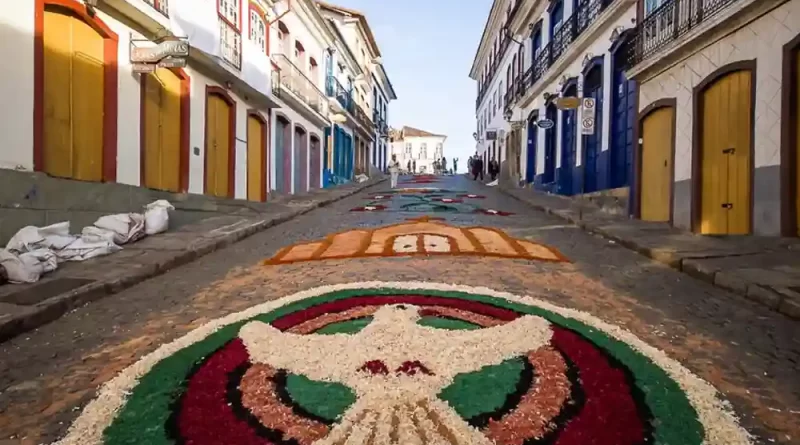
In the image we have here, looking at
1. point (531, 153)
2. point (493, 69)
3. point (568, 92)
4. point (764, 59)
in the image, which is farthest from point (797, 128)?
point (493, 69)

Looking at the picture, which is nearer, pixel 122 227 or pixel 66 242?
pixel 66 242

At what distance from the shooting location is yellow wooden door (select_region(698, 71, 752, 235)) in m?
8.61

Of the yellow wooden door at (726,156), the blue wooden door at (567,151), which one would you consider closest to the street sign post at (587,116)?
the yellow wooden door at (726,156)

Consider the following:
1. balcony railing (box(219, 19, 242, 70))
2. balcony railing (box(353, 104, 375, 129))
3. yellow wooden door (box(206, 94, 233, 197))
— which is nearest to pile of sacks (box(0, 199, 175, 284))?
yellow wooden door (box(206, 94, 233, 197))

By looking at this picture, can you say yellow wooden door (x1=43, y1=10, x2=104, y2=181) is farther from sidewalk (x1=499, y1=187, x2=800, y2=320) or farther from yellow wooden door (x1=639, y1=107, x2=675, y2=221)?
yellow wooden door (x1=639, y1=107, x2=675, y2=221)

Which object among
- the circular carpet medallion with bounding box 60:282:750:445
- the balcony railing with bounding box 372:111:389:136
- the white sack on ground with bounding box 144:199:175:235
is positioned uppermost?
the balcony railing with bounding box 372:111:389:136

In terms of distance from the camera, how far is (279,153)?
736 inches

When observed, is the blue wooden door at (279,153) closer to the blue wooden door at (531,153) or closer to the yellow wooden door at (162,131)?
the yellow wooden door at (162,131)

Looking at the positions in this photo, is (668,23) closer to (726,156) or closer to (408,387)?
(726,156)

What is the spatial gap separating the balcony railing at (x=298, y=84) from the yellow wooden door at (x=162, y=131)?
650 cm

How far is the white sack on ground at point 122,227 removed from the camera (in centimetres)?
735

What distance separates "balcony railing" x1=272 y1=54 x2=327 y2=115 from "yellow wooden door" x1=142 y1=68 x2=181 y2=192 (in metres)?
6.50

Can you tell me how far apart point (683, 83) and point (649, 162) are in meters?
1.96

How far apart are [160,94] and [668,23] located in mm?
9376
